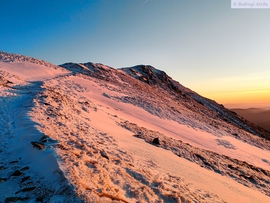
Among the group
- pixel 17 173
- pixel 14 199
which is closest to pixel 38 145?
pixel 17 173

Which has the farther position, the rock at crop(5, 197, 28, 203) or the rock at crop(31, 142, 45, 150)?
the rock at crop(31, 142, 45, 150)

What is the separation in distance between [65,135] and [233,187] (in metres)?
6.02

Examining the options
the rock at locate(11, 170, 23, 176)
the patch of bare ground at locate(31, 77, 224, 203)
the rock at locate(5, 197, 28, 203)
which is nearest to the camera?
the rock at locate(5, 197, 28, 203)

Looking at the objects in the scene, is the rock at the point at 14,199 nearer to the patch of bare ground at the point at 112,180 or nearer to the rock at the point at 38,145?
the patch of bare ground at the point at 112,180

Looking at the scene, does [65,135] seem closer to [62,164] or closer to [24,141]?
[24,141]

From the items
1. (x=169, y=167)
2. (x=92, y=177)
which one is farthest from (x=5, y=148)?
(x=169, y=167)

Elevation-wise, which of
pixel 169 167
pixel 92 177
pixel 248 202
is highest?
pixel 92 177

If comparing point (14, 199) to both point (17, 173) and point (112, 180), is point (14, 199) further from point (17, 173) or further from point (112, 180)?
point (112, 180)

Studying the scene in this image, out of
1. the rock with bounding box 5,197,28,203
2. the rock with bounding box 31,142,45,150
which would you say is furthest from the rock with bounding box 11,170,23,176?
the rock with bounding box 31,142,45,150

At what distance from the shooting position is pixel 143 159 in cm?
665

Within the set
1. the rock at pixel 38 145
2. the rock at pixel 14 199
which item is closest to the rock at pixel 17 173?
the rock at pixel 14 199

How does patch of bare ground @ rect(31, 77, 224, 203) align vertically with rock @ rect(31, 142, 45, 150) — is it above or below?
below

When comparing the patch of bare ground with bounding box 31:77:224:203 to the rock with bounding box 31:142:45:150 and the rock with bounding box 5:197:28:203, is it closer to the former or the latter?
the rock with bounding box 31:142:45:150

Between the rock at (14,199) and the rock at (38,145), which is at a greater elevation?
the rock at (38,145)
